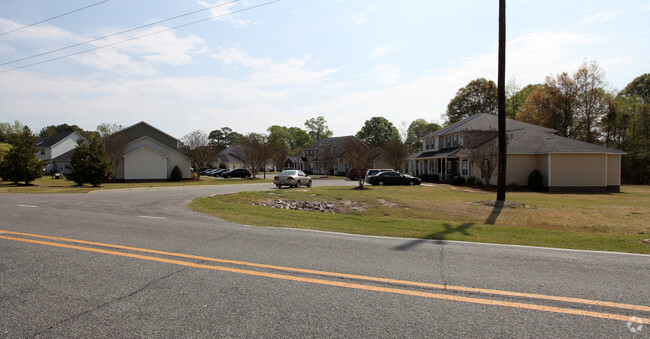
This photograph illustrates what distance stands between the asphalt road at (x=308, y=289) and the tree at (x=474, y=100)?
220 feet

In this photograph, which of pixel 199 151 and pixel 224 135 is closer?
pixel 199 151

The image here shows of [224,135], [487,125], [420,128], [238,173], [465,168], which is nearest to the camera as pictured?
[465,168]

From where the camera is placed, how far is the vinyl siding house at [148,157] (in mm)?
41125

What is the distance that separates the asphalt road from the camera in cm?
341

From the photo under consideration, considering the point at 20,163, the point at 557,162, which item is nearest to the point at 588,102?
the point at 557,162

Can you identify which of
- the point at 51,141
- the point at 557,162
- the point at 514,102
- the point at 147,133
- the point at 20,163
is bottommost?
the point at 20,163

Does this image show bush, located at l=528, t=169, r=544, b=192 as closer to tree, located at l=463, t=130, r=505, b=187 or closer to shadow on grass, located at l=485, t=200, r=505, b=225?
tree, located at l=463, t=130, r=505, b=187

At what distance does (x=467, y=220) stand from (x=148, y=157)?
129 ft

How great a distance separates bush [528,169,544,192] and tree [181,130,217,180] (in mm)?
38462

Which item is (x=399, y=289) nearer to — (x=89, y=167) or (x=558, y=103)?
(x=89, y=167)

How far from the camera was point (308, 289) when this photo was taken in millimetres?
4414

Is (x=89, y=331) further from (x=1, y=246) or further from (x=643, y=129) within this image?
(x=643, y=129)

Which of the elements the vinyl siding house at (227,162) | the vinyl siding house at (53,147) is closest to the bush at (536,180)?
the vinyl siding house at (227,162)

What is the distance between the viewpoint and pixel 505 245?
25.7 feet
